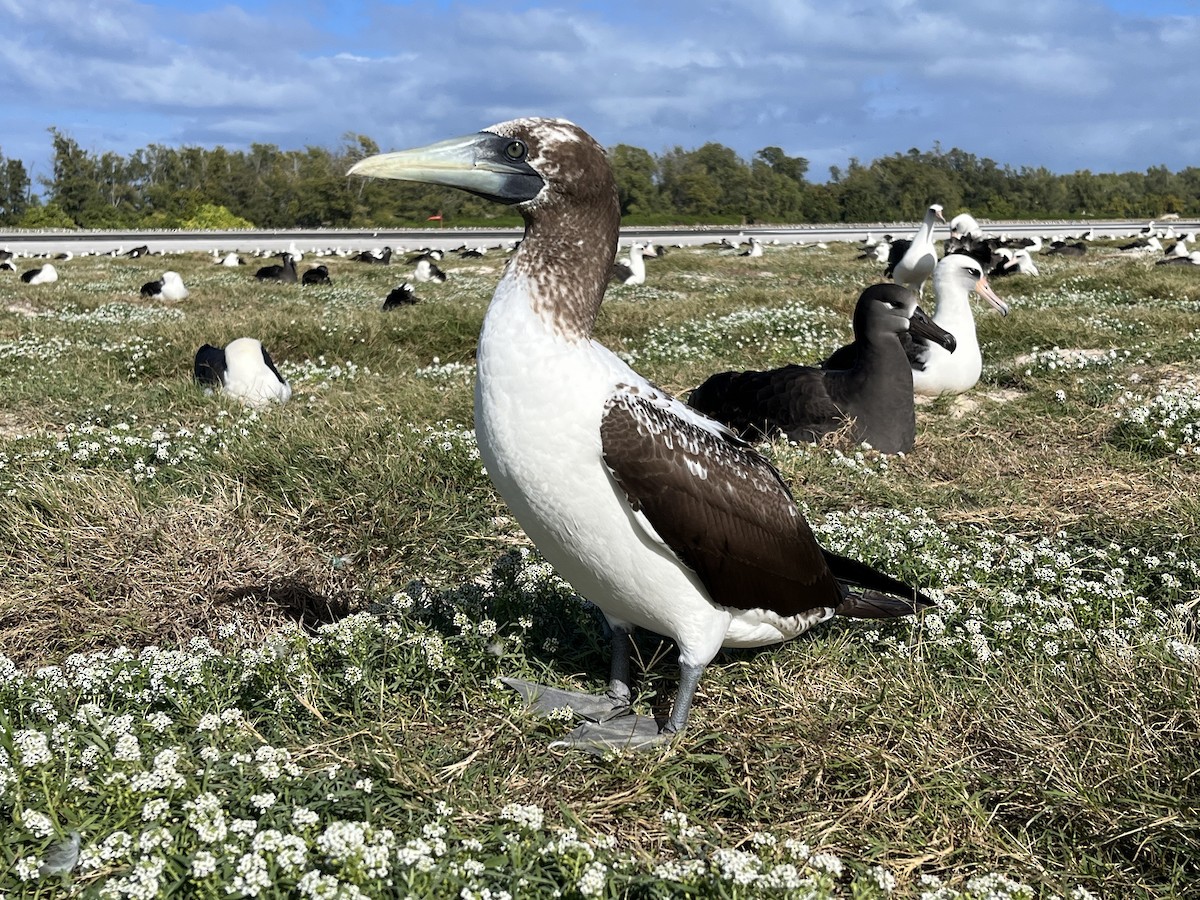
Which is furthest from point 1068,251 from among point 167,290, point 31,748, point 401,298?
point 31,748

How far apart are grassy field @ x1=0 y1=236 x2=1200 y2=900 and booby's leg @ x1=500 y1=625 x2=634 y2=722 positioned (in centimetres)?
8

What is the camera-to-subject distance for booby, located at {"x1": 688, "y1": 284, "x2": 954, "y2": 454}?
7.36 m

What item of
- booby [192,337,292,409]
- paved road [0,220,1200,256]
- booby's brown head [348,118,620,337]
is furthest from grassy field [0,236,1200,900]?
paved road [0,220,1200,256]

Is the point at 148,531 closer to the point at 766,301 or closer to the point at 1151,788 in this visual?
the point at 1151,788

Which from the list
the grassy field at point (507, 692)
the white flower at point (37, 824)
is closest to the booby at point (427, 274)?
the grassy field at point (507, 692)

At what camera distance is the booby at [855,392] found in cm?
736

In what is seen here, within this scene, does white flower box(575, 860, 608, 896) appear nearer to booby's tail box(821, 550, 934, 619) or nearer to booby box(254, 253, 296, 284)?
booby's tail box(821, 550, 934, 619)

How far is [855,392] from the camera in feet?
24.6

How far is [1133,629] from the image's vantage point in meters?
4.00

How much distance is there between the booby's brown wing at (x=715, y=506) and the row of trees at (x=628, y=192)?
3062 inches

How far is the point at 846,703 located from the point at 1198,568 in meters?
2.20

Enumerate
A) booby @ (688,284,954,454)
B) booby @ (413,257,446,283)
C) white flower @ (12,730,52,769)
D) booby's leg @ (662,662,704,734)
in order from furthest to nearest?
booby @ (413,257,446,283) < booby @ (688,284,954,454) < booby's leg @ (662,662,704,734) < white flower @ (12,730,52,769)

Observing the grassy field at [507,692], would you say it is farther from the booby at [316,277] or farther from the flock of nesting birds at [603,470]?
the booby at [316,277]

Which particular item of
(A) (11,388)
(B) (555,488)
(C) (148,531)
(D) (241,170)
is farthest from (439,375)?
(D) (241,170)
